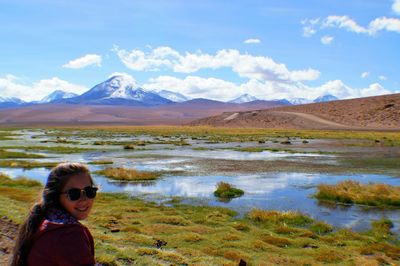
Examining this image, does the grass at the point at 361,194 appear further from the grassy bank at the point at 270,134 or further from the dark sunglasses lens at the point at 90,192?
the grassy bank at the point at 270,134

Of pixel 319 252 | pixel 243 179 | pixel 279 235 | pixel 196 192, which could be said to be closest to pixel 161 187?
pixel 196 192

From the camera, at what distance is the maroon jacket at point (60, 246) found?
3.85 m

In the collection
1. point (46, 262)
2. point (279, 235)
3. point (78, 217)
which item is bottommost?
point (279, 235)

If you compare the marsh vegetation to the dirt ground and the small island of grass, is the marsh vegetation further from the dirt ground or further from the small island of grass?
the dirt ground

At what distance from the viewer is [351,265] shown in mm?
11820

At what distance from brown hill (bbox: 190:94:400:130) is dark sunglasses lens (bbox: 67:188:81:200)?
438 ft

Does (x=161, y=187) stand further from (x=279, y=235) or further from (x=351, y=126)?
(x=351, y=126)

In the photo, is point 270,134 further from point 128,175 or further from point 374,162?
point 128,175

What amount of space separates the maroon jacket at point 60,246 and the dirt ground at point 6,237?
679 centimetres

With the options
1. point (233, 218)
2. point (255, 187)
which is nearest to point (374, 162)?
point (255, 187)

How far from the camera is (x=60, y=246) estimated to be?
387 centimetres

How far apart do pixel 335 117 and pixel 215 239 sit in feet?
489

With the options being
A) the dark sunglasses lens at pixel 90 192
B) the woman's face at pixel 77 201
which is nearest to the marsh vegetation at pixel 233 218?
the woman's face at pixel 77 201

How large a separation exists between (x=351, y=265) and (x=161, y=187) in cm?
1638
